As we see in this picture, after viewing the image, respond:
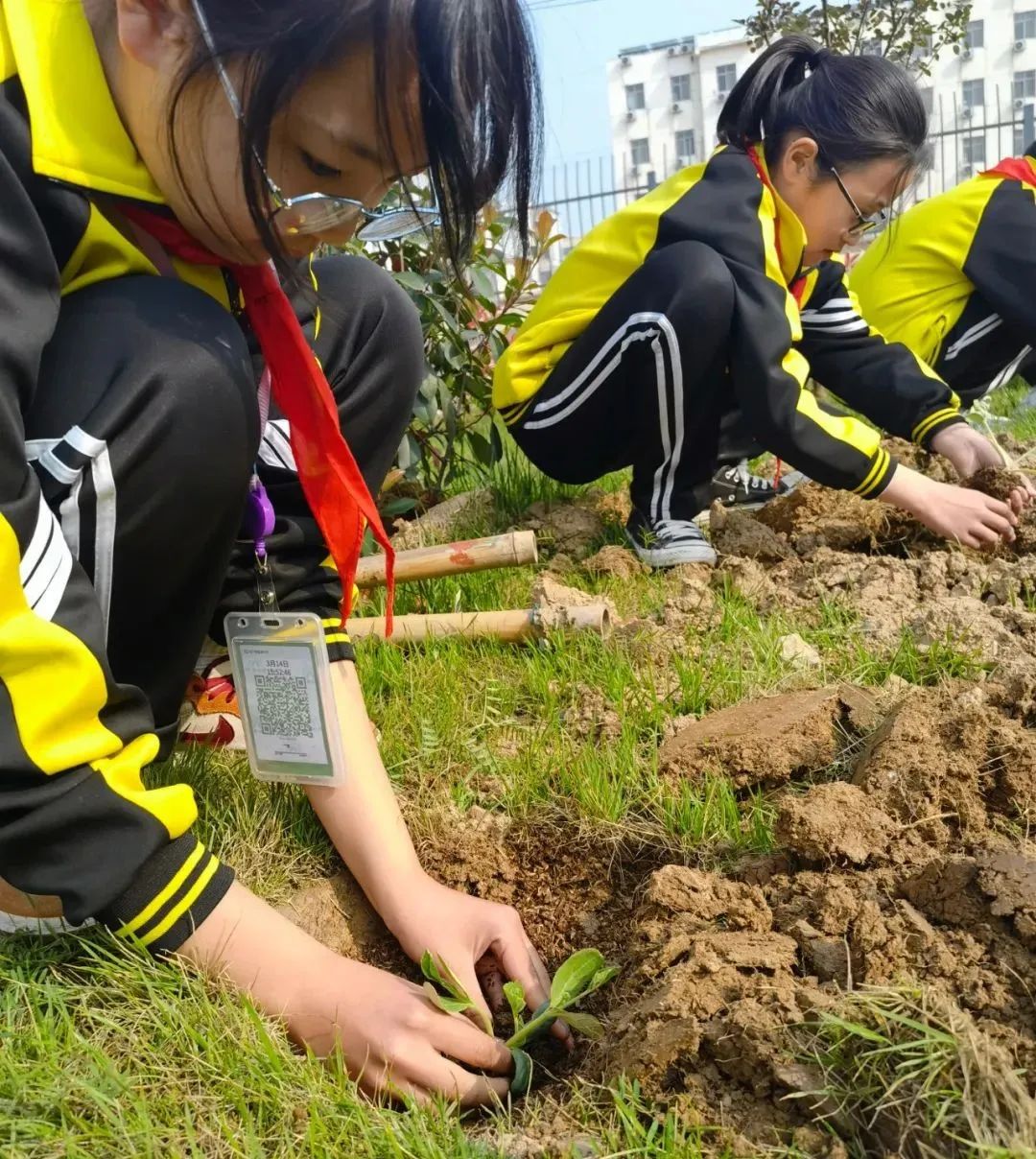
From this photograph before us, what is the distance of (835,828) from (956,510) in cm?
140

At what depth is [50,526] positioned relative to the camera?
1065 millimetres

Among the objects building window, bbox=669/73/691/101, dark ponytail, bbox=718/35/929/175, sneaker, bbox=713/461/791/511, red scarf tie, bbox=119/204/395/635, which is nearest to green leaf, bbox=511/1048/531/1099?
red scarf tie, bbox=119/204/395/635

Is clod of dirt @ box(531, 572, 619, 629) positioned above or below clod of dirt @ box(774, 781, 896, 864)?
below

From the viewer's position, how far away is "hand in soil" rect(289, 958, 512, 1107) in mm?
1095

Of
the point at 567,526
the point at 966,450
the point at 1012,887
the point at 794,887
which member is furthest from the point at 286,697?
the point at 966,450

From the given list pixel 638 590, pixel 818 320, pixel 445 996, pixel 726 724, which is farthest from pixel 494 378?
pixel 445 996

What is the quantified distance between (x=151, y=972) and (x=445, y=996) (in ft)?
1.15

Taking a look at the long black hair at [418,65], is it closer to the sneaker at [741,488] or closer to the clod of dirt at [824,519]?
the clod of dirt at [824,519]

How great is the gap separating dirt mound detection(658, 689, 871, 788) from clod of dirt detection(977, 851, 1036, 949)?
45 centimetres

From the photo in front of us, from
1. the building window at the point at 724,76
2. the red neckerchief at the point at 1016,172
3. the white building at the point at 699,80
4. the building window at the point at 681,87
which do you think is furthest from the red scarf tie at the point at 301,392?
the building window at the point at 681,87

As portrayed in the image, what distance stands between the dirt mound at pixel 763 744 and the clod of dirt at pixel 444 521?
1296 mm

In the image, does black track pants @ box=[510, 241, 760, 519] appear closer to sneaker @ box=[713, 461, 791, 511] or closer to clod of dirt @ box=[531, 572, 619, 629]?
sneaker @ box=[713, 461, 791, 511]

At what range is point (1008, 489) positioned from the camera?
2.54 m

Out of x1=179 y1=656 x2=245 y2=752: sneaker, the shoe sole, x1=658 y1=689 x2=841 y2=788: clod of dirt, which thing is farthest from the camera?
the shoe sole
